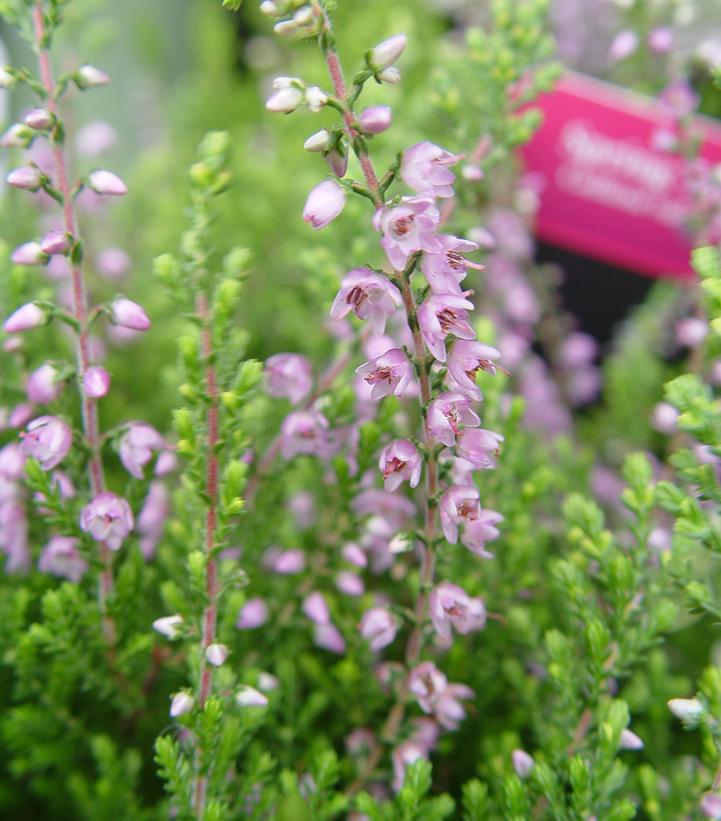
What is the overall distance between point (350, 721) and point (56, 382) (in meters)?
0.44

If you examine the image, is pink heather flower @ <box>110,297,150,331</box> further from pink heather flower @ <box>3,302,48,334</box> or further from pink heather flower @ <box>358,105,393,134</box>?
pink heather flower @ <box>358,105,393,134</box>

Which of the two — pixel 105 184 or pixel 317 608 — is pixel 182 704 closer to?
pixel 317 608

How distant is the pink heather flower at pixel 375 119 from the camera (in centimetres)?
55

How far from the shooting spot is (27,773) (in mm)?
1014

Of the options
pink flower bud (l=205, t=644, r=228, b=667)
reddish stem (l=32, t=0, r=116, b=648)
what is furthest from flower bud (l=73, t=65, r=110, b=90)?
pink flower bud (l=205, t=644, r=228, b=667)

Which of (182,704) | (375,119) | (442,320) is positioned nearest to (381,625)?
(182,704)

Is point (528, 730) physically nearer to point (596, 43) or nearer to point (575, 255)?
point (575, 255)

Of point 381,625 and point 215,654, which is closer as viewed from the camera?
point 215,654

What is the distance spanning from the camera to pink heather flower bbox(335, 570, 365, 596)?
2.92 feet

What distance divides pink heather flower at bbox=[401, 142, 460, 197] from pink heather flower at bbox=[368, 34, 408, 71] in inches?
3.1

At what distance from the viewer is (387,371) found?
0.59m

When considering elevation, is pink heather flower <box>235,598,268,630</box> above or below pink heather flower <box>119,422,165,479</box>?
below

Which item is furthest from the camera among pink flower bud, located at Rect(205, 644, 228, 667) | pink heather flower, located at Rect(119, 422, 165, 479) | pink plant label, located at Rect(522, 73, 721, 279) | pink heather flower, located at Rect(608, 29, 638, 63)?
pink plant label, located at Rect(522, 73, 721, 279)

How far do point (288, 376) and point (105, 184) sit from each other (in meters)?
0.23
